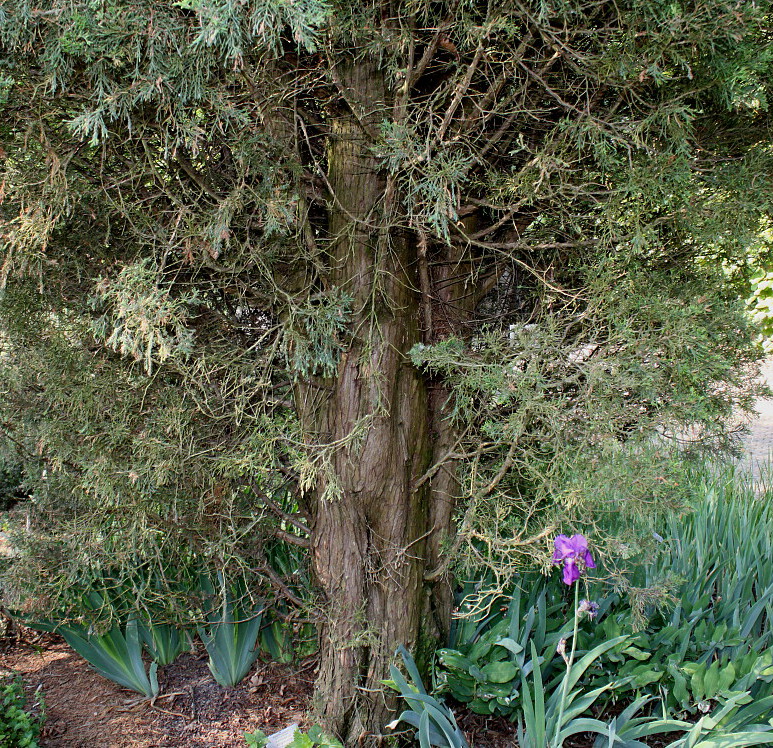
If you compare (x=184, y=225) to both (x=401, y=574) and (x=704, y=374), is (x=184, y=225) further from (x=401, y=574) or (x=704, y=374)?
(x=704, y=374)

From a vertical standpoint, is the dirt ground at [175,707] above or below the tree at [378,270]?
below

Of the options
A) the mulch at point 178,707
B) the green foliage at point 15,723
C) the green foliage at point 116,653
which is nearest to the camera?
the green foliage at point 15,723

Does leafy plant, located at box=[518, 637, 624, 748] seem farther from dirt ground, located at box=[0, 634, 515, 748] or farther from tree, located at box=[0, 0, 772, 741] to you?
tree, located at box=[0, 0, 772, 741]

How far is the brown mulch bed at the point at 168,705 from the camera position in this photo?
2.57 metres

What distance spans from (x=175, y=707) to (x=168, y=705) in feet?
0.13

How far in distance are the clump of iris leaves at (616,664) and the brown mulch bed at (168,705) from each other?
68 cm

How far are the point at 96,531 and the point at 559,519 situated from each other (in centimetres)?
195

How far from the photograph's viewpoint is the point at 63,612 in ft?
9.85

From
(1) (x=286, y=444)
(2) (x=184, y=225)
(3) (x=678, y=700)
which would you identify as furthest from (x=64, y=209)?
(3) (x=678, y=700)

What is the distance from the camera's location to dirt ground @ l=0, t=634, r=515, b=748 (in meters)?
2.55

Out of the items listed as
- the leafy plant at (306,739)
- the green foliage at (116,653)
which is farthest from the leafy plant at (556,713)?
the green foliage at (116,653)

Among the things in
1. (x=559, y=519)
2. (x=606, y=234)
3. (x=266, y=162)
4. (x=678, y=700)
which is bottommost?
(x=678, y=700)

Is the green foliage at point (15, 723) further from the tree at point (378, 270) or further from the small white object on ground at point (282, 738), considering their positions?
the small white object on ground at point (282, 738)

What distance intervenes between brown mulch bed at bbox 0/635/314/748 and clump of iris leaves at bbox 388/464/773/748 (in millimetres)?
685
